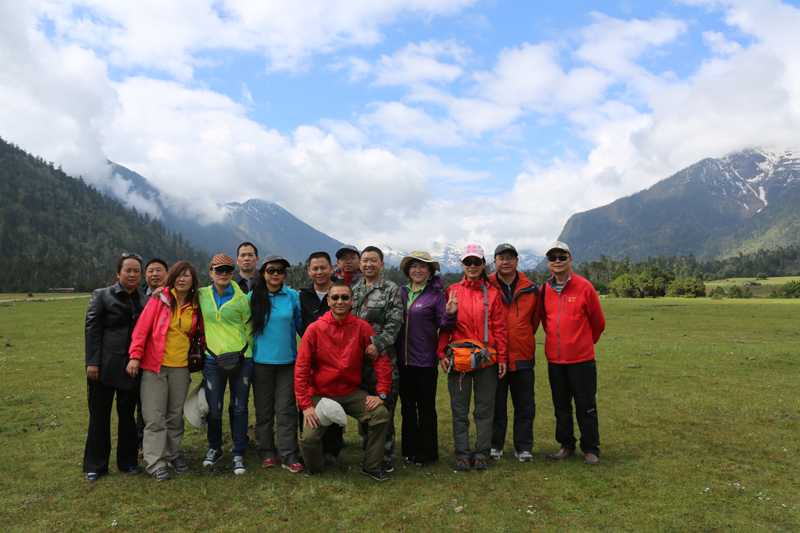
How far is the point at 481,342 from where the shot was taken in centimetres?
674

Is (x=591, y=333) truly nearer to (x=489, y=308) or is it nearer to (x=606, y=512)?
(x=489, y=308)

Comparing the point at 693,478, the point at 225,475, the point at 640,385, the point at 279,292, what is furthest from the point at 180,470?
the point at 640,385

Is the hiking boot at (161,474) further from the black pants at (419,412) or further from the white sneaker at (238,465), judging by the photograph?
the black pants at (419,412)

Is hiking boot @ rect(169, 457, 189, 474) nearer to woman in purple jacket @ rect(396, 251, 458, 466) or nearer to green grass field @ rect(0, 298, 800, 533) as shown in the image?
green grass field @ rect(0, 298, 800, 533)

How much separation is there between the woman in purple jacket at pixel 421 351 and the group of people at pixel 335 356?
21 mm

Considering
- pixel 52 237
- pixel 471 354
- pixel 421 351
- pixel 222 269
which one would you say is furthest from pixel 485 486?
pixel 52 237

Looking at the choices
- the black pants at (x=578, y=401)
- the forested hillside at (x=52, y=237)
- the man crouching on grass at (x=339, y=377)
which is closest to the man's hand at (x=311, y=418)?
the man crouching on grass at (x=339, y=377)

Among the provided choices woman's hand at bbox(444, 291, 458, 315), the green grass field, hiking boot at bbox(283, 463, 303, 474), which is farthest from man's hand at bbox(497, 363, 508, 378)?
hiking boot at bbox(283, 463, 303, 474)

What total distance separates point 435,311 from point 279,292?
2.58m

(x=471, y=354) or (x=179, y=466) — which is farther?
(x=471, y=354)

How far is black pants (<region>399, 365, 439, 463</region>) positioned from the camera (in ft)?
22.2

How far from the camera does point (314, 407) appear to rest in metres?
6.45

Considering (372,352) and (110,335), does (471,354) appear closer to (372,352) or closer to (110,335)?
(372,352)

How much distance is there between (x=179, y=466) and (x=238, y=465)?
91 centimetres
